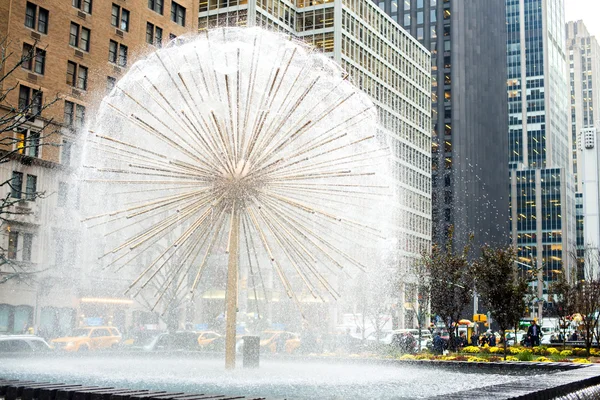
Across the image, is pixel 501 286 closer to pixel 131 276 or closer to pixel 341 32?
pixel 131 276

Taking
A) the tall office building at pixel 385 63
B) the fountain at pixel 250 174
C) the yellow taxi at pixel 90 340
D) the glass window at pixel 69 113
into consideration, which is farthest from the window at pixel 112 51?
the fountain at pixel 250 174

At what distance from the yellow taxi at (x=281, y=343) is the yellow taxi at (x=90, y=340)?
7710 millimetres

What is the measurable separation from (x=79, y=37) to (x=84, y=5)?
112 inches

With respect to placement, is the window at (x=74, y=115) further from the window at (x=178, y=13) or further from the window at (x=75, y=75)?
the window at (x=178, y=13)

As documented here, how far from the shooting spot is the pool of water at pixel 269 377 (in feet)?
49.7

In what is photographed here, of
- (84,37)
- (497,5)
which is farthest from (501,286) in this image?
(497,5)

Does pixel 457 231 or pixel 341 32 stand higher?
pixel 341 32

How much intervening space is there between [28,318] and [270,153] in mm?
43338

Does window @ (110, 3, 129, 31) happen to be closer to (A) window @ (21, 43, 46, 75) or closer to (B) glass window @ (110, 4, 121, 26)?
(B) glass window @ (110, 4, 121, 26)

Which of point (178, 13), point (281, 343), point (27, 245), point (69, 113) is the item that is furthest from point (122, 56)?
point (281, 343)

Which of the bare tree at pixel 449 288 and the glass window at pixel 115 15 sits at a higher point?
the glass window at pixel 115 15

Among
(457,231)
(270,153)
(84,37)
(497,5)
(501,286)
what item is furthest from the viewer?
(497,5)

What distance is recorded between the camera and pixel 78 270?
2202 inches

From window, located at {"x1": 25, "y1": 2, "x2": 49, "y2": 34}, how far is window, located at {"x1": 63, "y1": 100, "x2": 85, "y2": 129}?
5.67m
